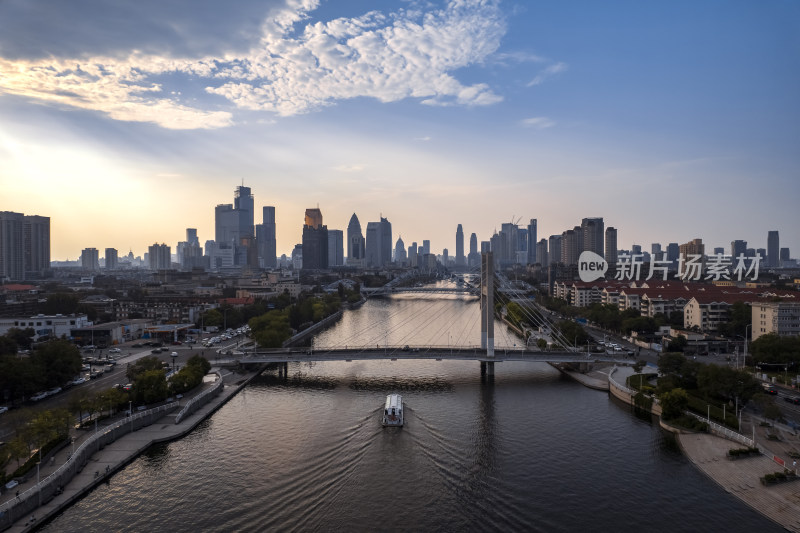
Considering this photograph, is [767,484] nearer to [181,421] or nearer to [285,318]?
[181,421]

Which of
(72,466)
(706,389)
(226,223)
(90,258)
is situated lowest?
(72,466)

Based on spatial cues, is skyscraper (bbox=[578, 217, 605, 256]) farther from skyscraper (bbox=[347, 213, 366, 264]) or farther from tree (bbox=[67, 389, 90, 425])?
skyscraper (bbox=[347, 213, 366, 264])

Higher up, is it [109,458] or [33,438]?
[33,438]

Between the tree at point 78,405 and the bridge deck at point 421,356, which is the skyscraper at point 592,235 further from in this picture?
the tree at point 78,405

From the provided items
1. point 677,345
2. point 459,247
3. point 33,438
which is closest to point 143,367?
point 33,438

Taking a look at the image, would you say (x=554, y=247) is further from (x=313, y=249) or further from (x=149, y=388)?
(x=149, y=388)

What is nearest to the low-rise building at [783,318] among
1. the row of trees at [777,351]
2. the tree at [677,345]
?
the tree at [677,345]

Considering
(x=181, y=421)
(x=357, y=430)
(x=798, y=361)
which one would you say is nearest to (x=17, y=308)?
(x=181, y=421)
